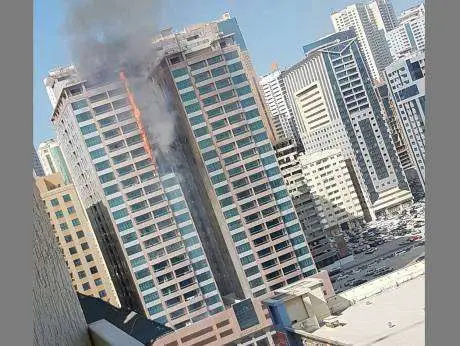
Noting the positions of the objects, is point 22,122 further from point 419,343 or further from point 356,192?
point 356,192

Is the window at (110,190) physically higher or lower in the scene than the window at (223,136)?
lower

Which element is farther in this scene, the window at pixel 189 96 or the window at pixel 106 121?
the window at pixel 189 96

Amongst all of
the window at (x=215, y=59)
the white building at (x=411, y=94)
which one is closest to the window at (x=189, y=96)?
the window at (x=215, y=59)

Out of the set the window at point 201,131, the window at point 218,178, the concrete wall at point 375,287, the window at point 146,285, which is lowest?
the concrete wall at point 375,287

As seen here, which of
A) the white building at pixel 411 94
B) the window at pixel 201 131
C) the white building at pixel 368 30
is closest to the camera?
the window at pixel 201 131

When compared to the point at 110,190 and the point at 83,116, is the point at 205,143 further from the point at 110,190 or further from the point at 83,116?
the point at 83,116

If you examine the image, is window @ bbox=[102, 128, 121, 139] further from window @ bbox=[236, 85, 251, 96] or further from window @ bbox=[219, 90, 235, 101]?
window @ bbox=[236, 85, 251, 96]

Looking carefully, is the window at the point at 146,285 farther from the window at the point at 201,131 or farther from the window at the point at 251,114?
the window at the point at 251,114

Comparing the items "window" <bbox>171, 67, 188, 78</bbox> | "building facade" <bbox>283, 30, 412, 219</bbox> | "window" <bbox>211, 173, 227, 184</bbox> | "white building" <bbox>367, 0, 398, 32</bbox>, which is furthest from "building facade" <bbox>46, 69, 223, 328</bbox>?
"white building" <bbox>367, 0, 398, 32</bbox>
